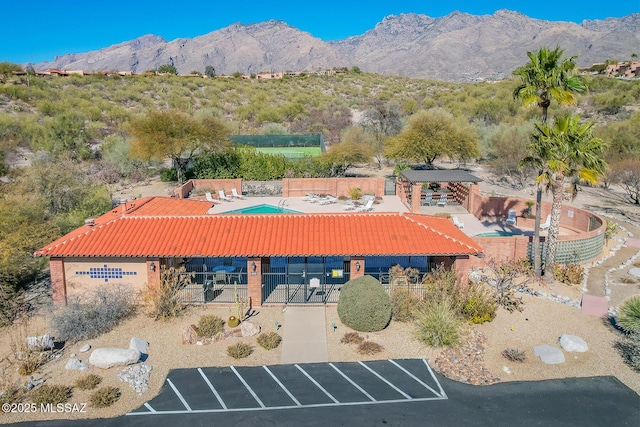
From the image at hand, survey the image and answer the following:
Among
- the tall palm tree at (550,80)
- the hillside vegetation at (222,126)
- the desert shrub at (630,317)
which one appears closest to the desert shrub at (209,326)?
the hillside vegetation at (222,126)

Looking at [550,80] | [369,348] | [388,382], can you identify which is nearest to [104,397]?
[388,382]

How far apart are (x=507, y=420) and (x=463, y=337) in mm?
4324

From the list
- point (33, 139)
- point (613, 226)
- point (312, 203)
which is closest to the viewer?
point (613, 226)

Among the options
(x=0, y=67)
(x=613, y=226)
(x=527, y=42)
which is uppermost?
(x=527, y=42)

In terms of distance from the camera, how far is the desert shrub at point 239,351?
15328 mm

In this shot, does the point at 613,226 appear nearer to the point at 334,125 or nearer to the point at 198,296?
the point at 198,296

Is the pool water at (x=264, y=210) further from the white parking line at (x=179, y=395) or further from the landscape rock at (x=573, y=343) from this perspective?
the landscape rock at (x=573, y=343)

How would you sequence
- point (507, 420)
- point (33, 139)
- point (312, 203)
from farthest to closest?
1. point (33, 139)
2. point (312, 203)
3. point (507, 420)

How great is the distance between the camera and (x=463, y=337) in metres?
16.6

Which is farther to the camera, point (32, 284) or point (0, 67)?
point (0, 67)

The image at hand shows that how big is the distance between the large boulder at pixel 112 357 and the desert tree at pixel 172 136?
2321 centimetres

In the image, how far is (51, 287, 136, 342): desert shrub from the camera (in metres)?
16.2

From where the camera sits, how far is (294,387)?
45.2 feet

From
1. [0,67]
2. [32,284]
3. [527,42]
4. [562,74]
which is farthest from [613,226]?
[527,42]
